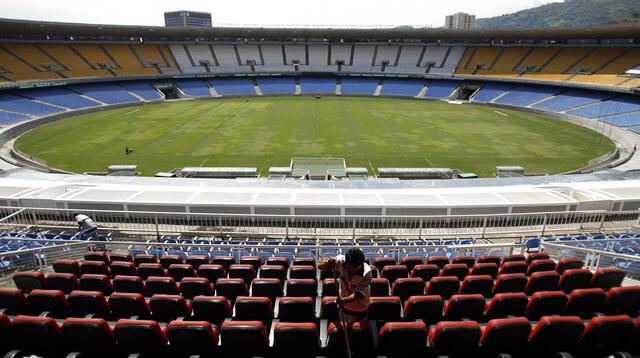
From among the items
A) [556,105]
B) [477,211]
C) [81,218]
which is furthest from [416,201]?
[556,105]

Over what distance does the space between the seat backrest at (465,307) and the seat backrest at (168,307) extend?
417 centimetres

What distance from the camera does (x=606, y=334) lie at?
15.3 ft

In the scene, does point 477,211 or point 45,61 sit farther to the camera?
point 45,61

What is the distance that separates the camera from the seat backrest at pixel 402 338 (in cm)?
447

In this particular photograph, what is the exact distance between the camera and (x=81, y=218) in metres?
10.4

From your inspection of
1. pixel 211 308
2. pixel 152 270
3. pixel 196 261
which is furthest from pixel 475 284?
pixel 152 270

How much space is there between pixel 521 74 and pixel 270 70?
43493mm

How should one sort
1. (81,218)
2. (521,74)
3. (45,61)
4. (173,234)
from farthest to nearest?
(521,74)
(45,61)
(173,234)
(81,218)

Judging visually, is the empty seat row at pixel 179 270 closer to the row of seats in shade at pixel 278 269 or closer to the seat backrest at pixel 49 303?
the row of seats in shade at pixel 278 269

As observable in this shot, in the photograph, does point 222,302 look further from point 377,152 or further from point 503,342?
point 377,152

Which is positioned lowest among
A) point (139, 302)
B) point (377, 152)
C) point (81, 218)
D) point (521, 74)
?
point (377, 152)

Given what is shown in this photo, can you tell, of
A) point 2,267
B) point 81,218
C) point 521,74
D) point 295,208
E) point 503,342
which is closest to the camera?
point 503,342

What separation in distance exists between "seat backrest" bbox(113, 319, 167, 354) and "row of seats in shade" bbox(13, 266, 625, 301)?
164 cm

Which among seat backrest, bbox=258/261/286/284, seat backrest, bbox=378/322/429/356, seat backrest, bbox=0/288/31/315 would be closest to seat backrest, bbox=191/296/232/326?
seat backrest, bbox=258/261/286/284
